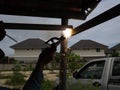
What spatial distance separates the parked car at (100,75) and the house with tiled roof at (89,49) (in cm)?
6571

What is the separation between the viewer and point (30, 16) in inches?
209

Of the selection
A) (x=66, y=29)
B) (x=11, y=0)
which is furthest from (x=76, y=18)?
(x=11, y=0)

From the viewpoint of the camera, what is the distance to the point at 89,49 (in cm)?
7650

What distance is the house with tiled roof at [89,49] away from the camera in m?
75.6

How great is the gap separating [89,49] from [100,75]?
68.1 meters

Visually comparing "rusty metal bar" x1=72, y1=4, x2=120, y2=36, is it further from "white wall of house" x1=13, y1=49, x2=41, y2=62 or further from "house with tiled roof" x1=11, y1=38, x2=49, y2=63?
"white wall of house" x1=13, y1=49, x2=41, y2=62

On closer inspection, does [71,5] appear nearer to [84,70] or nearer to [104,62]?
[104,62]

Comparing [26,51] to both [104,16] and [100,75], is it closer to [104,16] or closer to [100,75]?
[100,75]

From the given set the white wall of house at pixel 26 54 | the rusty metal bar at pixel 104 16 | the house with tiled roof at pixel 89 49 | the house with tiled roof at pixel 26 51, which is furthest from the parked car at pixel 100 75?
the white wall of house at pixel 26 54

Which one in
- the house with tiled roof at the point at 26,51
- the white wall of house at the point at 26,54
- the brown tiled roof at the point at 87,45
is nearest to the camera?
the house with tiled roof at the point at 26,51

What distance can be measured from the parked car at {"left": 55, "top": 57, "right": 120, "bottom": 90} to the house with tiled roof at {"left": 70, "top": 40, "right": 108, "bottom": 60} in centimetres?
6571

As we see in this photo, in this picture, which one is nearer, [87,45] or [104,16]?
[104,16]

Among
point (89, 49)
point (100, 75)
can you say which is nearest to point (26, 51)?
point (89, 49)

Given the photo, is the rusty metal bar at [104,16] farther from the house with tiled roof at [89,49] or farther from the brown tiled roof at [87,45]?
the brown tiled roof at [87,45]
